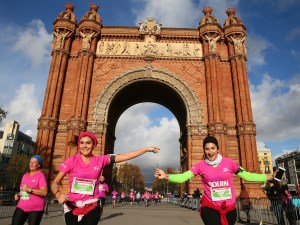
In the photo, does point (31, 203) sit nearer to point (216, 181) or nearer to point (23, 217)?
point (23, 217)

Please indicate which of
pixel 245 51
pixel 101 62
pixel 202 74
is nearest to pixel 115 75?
pixel 101 62

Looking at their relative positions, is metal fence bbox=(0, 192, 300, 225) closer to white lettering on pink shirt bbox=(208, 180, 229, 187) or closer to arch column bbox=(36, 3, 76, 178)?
white lettering on pink shirt bbox=(208, 180, 229, 187)

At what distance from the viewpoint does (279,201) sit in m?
8.05

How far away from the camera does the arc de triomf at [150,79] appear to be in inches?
810

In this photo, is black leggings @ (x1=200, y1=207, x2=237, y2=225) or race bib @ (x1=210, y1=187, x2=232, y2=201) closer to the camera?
black leggings @ (x1=200, y1=207, x2=237, y2=225)

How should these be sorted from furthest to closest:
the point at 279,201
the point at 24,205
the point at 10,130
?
the point at 10,130 < the point at 279,201 < the point at 24,205

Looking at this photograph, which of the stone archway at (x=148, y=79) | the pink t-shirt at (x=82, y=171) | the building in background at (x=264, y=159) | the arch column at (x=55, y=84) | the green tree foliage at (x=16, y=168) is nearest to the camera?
the pink t-shirt at (x=82, y=171)

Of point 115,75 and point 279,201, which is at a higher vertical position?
point 115,75

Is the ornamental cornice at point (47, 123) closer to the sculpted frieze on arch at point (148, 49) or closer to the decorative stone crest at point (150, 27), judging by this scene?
the sculpted frieze on arch at point (148, 49)

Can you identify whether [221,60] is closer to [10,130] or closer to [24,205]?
[24,205]

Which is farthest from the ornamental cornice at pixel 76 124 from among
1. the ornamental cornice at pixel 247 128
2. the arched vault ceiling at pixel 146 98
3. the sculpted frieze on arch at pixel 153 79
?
the ornamental cornice at pixel 247 128

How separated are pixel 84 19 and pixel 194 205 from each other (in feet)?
61.8

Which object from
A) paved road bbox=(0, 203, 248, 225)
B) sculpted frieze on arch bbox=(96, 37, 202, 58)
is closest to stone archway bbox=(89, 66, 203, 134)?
sculpted frieze on arch bbox=(96, 37, 202, 58)

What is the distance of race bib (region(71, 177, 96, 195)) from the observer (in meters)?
3.13
